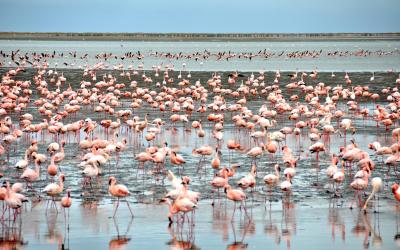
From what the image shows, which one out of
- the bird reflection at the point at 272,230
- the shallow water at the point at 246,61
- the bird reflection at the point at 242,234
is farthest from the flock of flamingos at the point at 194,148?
the shallow water at the point at 246,61

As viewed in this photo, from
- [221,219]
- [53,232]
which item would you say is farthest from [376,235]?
[53,232]

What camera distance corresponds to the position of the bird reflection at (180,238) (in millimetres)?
11180

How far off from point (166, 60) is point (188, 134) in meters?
51.8

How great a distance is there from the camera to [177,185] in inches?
520

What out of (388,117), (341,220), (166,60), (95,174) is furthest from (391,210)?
(166,60)

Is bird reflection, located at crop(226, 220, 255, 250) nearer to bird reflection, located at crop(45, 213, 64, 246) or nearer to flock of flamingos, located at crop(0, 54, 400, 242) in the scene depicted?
flock of flamingos, located at crop(0, 54, 400, 242)

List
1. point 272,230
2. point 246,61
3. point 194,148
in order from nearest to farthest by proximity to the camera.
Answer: point 272,230
point 194,148
point 246,61

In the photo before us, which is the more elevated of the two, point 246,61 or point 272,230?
point 246,61

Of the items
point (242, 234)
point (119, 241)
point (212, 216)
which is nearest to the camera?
point (119, 241)

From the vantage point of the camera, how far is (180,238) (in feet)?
37.9

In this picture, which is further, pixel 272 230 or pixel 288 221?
pixel 288 221

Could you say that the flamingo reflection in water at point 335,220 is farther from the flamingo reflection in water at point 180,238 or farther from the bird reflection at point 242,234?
the flamingo reflection in water at point 180,238

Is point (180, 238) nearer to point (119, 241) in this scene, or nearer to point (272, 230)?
point (119, 241)

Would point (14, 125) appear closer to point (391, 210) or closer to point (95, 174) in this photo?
point (95, 174)
